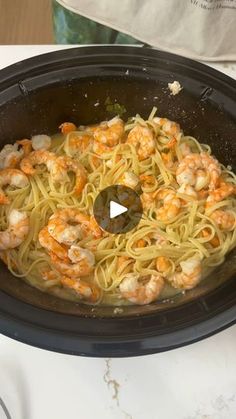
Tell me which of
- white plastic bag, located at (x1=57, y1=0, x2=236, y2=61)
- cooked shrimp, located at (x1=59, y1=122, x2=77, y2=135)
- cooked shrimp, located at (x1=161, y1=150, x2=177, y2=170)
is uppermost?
white plastic bag, located at (x1=57, y1=0, x2=236, y2=61)

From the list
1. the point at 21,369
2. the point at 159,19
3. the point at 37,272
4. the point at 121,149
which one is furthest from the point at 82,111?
the point at 21,369

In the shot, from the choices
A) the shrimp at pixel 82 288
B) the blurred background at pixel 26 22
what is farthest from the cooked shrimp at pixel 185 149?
the blurred background at pixel 26 22

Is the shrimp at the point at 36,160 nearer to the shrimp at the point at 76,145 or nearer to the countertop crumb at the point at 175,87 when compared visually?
the shrimp at the point at 76,145

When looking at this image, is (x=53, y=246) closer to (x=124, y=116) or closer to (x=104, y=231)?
(x=104, y=231)

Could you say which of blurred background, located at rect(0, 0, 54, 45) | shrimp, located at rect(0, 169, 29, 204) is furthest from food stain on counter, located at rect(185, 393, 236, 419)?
blurred background, located at rect(0, 0, 54, 45)

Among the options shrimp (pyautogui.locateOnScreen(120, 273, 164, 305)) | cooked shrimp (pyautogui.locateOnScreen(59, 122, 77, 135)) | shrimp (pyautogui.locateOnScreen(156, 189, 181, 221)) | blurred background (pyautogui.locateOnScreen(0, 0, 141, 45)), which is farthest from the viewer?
blurred background (pyautogui.locateOnScreen(0, 0, 141, 45))

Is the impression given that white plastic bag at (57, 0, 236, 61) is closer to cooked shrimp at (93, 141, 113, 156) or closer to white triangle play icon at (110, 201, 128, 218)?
cooked shrimp at (93, 141, 113, 156)

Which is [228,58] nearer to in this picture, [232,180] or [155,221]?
[232,180]
